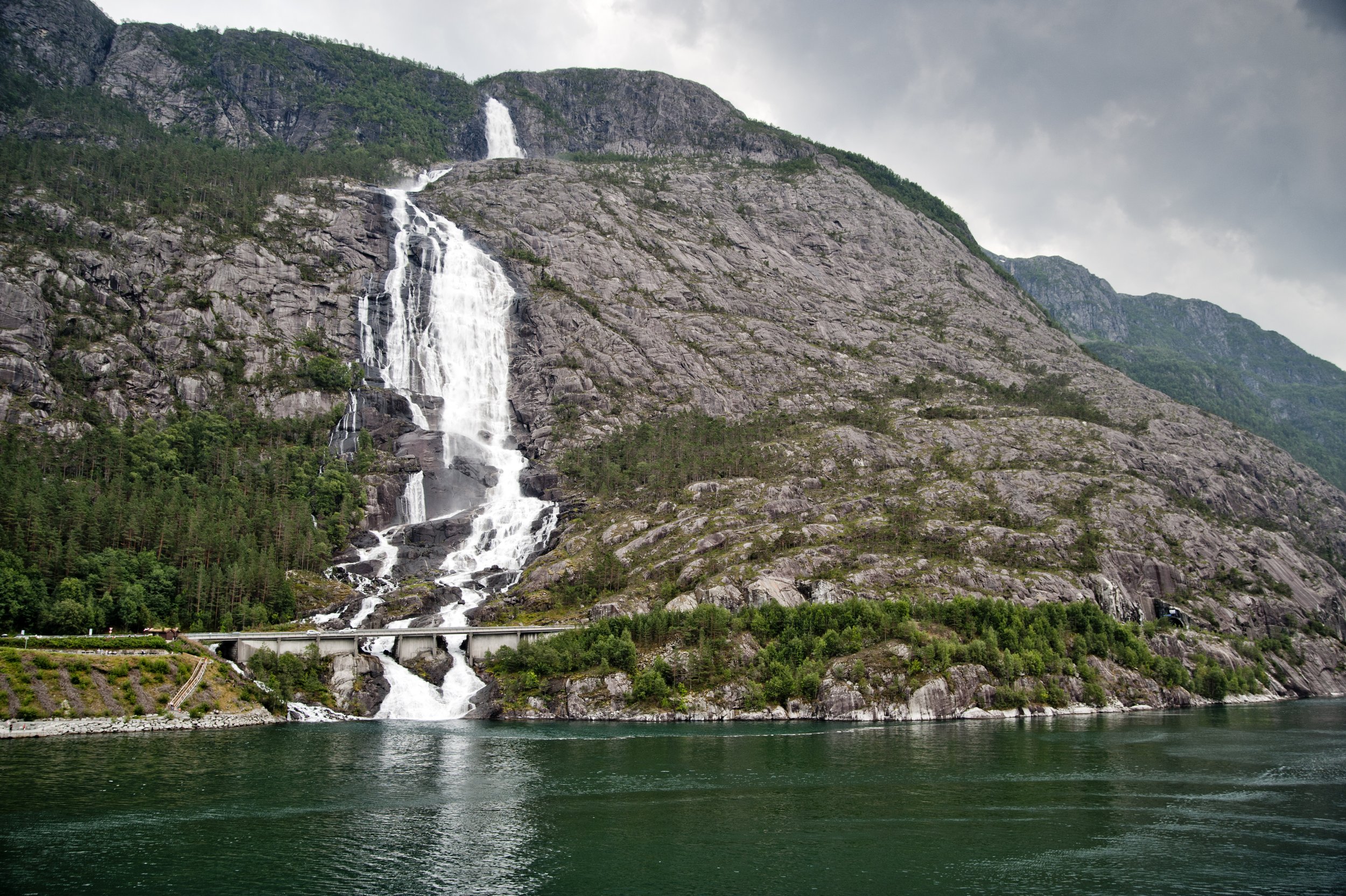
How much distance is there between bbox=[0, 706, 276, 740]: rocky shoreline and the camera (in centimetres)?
7739

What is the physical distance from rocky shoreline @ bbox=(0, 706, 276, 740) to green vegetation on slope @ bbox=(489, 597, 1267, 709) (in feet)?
97.1

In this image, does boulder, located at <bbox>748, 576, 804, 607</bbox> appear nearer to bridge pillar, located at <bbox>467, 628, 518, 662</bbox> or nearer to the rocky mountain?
the rocky mountain

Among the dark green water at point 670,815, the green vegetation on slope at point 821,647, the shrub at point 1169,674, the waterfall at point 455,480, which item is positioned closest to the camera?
the dark green water at point 670,815

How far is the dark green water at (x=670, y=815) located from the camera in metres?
43.4

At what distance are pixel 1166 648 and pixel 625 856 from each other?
108022 mm

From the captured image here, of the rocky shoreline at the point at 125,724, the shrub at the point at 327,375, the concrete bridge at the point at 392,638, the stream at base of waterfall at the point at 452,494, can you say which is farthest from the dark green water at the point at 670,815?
the shrub at the point at 327,375

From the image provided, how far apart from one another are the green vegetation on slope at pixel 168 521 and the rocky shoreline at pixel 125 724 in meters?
22.6

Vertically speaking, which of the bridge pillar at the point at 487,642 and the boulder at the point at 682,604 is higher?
Answer: the boulder at the point at 682,604

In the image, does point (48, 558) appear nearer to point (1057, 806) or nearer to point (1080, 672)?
point (1057, 806)

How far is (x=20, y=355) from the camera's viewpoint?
15238cm

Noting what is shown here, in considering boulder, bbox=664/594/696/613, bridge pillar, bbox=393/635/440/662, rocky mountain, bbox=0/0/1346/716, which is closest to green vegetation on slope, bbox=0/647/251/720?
rocky mountain, bbox=0/0/1346/716

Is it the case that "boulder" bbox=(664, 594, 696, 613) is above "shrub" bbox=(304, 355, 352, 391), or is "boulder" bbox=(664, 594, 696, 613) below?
below

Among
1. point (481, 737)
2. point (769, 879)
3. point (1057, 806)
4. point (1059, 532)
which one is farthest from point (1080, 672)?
point (769, 879)

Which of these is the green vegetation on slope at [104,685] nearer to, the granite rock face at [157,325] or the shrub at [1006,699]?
the granite rock face at [157,325]
